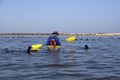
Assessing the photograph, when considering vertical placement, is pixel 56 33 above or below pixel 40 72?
above

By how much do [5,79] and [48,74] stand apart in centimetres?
234

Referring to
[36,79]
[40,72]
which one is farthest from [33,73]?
[36,79]

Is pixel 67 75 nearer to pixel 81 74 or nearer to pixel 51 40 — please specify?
pixel 81 74

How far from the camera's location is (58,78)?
12.4 meters

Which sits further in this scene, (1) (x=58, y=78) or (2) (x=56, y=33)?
(2) (x=56, y=33)

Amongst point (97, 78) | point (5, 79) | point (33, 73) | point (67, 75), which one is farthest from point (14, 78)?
point (97, 78)

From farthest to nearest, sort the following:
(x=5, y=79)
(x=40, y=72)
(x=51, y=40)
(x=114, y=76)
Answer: (x=51, y=40), (x=40, y=72), (x=114, y=76), (x=5, y=79)

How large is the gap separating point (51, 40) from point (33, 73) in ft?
50.2

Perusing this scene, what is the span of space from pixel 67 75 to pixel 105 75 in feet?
6.05

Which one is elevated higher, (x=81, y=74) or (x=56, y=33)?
(x=56, y=33)

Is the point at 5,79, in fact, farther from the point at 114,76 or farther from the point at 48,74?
the point at 114,76

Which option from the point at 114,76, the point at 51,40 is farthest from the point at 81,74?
the point at 51,40

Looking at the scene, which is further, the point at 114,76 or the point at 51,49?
the point at 51,49

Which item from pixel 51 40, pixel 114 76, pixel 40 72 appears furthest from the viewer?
pixel 51 40
